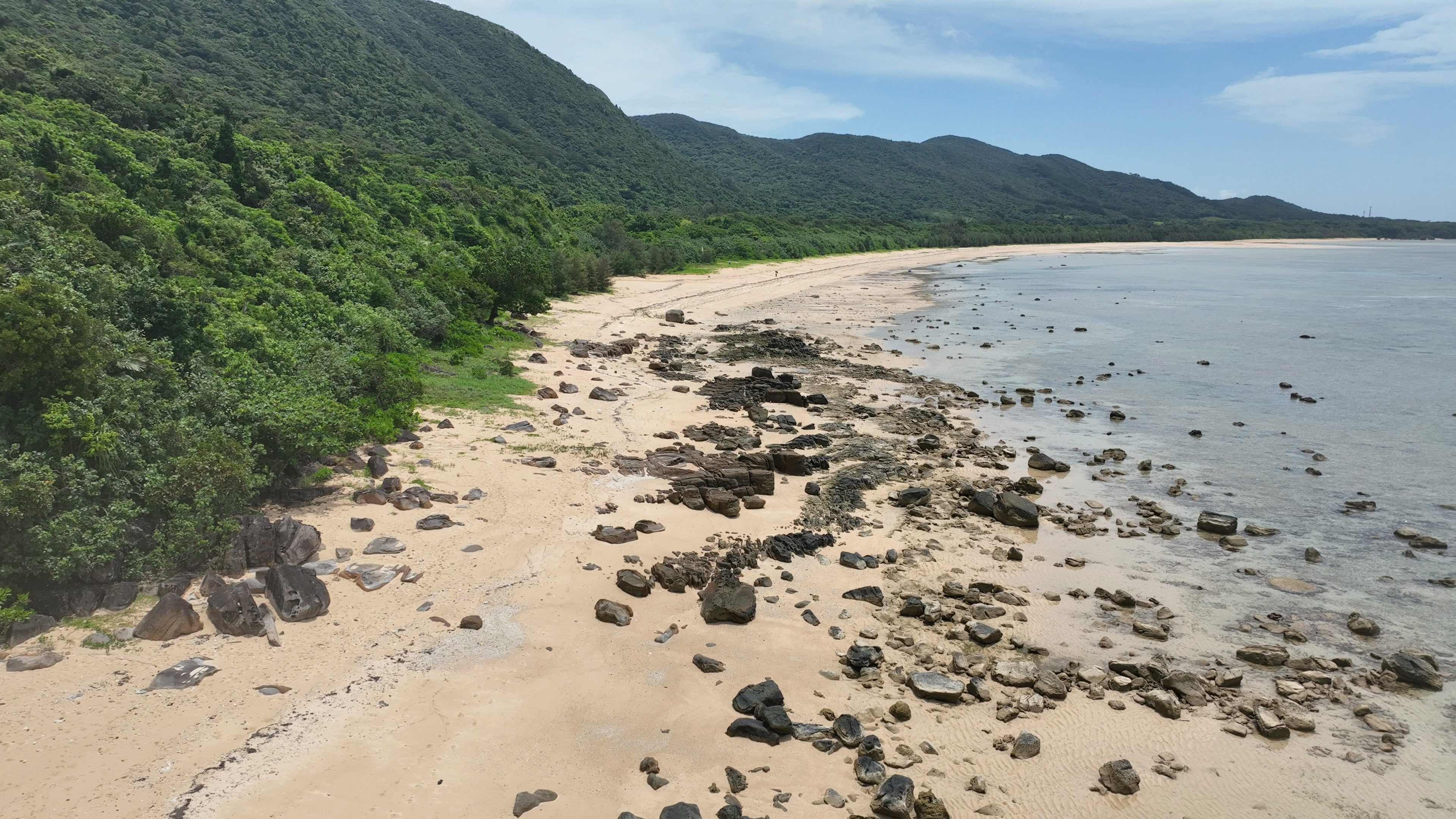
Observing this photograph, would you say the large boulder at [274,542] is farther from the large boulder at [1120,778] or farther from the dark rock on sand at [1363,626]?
the dark rock on sand at [1363,626]

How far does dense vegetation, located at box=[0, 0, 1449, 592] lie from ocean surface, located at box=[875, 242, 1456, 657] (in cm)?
1452

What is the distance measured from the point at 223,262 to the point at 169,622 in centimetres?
1517

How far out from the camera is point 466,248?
40.1m

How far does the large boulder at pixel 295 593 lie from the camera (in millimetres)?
10133

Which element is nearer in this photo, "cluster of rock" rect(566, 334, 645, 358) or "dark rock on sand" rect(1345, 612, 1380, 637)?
"dark rock on sand" rect(1345, 612, 1380, 637)

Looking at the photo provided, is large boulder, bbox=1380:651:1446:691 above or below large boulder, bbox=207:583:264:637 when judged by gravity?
below

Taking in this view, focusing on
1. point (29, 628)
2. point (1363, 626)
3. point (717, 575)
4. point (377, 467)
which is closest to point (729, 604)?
point (717, 575)

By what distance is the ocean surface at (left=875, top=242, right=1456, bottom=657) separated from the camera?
1334 centimetres

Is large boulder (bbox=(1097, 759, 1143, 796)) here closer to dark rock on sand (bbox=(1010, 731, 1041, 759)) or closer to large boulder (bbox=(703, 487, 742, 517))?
dark rock on sand (bbox=(1010, 731, 1041, 759))

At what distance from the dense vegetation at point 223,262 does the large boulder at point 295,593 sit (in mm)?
1361

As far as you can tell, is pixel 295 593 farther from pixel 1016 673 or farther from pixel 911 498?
pixel 911 498

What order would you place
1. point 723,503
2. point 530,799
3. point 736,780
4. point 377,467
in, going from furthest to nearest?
1. point 723,503
2. point 377,467
3. point 736,780
4. point 530,799

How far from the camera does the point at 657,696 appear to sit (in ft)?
31.2

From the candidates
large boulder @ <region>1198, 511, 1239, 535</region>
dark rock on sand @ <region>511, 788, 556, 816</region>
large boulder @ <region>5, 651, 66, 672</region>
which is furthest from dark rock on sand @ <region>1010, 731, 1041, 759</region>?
large boulder @ <region>5, 651, 66, 672</region>
